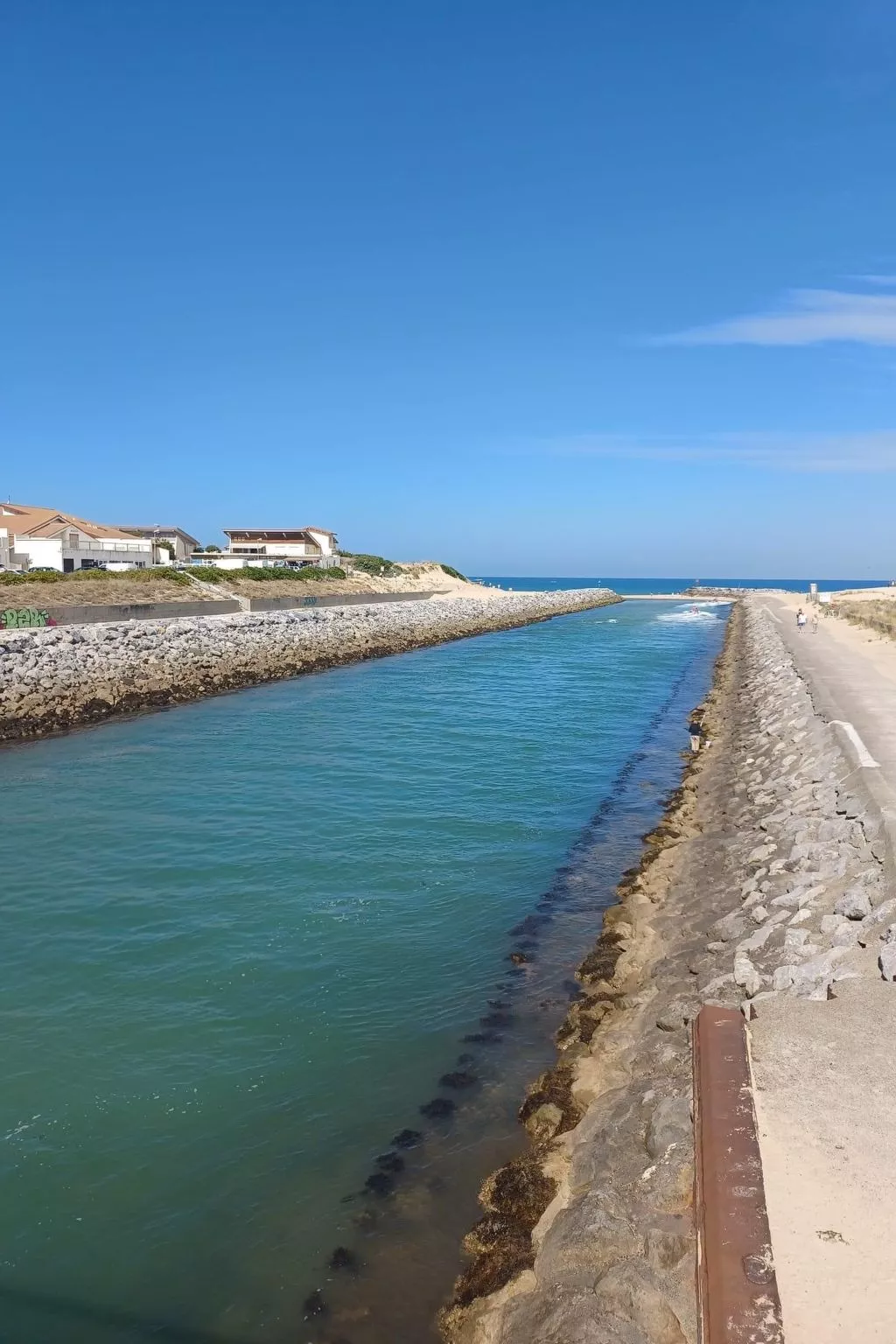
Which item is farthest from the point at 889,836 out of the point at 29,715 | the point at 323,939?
the point at 29,715

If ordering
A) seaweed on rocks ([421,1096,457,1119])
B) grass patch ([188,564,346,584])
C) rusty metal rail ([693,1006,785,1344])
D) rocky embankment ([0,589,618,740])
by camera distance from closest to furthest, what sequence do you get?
rusty metal rail ([693,1006,785,1344]), seaweed on rocks ([421,1096,457,1119]), rocky embankment ([0,589,618,740]), grass patch ([188,564,346,584])

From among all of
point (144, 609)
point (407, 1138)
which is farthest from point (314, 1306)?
point (144, 609)

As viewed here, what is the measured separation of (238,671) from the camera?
27.9 metres

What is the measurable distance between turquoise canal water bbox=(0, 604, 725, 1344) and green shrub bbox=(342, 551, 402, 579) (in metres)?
62.1

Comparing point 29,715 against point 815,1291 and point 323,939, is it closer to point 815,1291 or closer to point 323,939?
point 323,939

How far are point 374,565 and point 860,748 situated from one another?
71.5 meters

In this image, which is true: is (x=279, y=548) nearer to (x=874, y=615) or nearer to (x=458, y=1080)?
(x=874, y=615)

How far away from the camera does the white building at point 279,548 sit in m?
74.9

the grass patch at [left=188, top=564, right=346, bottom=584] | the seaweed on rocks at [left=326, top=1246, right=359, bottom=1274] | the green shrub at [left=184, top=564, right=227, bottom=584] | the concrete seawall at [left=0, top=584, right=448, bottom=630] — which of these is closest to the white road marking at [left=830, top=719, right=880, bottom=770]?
the seaweed on rocks at [left=326, top=1246, right=359, bottom=1274]

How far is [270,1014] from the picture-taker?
716 cm

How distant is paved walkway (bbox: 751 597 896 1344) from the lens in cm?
317

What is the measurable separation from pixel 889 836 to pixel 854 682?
1237 centimetres

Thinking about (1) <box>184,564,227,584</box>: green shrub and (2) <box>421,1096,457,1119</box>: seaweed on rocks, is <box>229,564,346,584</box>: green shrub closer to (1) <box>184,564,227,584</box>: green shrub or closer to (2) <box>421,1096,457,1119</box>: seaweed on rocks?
(1) <box>184,564,227,584</box>: green shrub

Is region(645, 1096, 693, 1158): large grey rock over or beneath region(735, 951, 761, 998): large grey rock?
beneath
